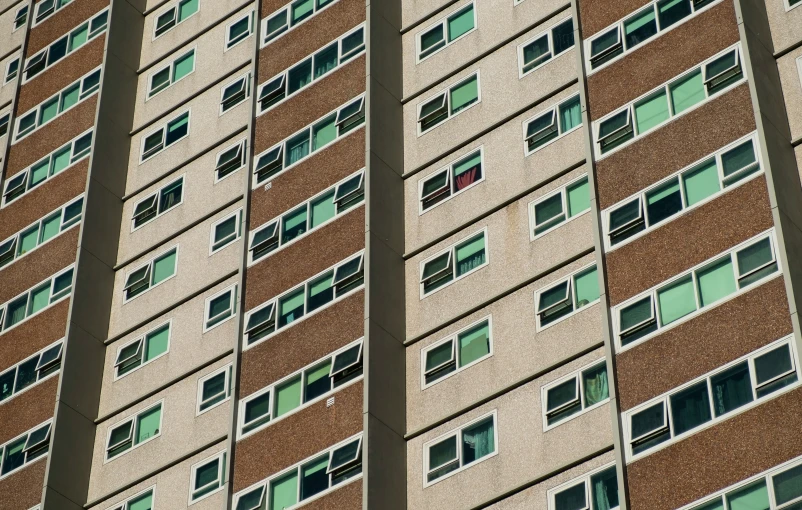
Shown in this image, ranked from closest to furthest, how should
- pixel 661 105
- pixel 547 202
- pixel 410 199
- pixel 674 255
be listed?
pixel 674 255
pixel 661 105
pixel 547 202
pixel 410 199

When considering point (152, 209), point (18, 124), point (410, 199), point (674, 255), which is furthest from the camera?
point (18, 124)

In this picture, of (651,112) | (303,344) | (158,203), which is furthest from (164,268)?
(651,112)

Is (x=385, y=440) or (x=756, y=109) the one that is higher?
(x=756, y=109)

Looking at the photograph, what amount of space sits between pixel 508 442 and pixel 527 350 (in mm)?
2261

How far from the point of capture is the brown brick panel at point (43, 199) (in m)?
47.9

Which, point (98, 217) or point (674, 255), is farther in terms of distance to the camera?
point (98, 217)

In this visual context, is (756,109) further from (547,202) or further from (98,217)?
(98,217)

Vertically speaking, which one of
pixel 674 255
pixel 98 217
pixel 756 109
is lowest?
pixel 674 255

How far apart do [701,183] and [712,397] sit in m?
5.18

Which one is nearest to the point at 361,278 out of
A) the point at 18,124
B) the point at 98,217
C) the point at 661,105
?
the point at 661,105

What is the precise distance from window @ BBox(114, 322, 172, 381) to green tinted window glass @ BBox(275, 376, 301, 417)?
6055mm

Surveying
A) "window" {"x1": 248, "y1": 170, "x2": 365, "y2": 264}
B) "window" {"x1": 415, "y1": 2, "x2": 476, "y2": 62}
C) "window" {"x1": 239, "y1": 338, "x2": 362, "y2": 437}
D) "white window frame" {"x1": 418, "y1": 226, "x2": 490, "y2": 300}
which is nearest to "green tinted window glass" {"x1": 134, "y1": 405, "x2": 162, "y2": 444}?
"window" {"x1": 239, "y1": 338, "x2": 362, "y2": 437}

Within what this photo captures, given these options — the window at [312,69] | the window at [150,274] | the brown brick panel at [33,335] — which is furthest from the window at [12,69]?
the window at [312,69]

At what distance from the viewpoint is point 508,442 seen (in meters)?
34.4
